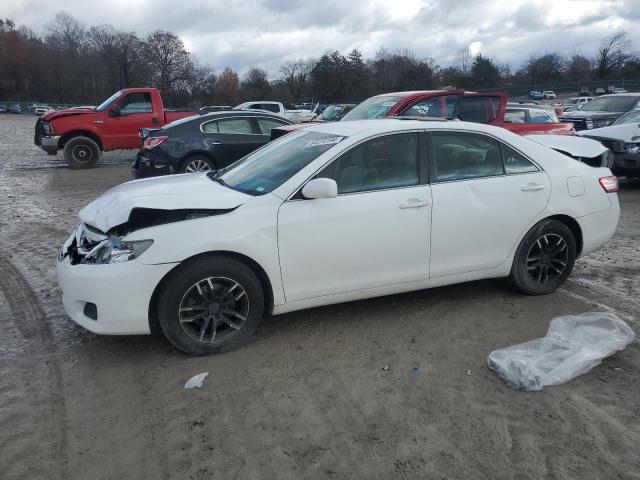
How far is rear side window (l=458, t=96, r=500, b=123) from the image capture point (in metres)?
9.59

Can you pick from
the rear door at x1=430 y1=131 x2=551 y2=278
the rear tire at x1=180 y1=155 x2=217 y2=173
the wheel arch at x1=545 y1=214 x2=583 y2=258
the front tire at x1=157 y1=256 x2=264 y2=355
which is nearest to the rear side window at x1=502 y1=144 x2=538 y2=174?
the rear door at x1=430 y1=131 x2=551 y2=278

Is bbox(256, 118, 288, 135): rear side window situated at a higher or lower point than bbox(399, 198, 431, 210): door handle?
higher

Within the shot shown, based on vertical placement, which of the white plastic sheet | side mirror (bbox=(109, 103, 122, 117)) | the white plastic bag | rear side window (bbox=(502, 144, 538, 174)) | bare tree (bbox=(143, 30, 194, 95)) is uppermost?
bare tree (bbox=(143, 30, 194, 95))

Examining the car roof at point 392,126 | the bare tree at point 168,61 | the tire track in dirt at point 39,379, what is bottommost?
the tire track in dirt at point 39,379

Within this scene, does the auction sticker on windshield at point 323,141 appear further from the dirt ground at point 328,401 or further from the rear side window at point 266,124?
the rear side window at point 266,124

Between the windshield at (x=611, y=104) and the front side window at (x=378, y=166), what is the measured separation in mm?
13572

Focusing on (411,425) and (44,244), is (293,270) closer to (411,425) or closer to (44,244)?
(411,425)

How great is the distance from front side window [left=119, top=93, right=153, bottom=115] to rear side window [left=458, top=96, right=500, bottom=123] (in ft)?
28.7

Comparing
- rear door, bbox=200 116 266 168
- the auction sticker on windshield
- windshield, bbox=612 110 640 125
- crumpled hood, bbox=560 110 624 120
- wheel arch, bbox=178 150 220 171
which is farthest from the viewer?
crumpled hood, bbox=560 110 624 120

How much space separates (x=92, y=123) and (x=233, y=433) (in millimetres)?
13316

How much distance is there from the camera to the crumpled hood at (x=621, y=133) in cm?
1032

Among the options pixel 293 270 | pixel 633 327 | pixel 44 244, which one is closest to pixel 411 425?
pixel 293 270

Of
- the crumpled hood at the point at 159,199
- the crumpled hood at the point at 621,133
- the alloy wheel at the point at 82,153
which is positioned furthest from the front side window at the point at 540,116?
the alloy wheel at the point at 82,153

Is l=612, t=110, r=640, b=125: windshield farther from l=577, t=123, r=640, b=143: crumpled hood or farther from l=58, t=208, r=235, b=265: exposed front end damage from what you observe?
l=58, t=208, r=235, b=265: exposed front end damage
